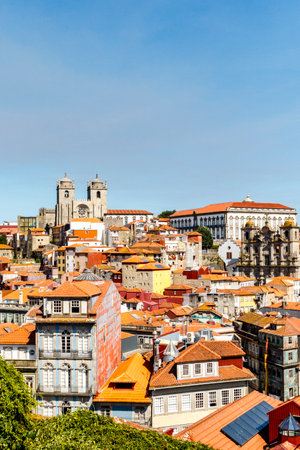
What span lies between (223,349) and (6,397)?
50.5 feet

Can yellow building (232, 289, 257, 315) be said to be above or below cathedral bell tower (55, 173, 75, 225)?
below

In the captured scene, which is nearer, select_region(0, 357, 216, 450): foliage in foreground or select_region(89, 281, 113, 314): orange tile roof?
select_region(0, 357, 216, 450): foliage in foreground

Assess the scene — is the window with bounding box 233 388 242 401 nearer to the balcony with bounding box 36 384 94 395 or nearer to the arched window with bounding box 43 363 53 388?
the balcony with bounding box 36 384 94 395

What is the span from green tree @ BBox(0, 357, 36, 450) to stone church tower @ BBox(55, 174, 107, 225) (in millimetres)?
120805

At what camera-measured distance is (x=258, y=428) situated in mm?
22078

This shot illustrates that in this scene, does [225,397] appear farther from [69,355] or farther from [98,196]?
[98,196]

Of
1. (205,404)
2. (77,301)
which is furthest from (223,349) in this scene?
(77,301)

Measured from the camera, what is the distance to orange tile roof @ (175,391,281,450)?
21.3 metres

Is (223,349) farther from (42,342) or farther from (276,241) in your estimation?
(276,241)

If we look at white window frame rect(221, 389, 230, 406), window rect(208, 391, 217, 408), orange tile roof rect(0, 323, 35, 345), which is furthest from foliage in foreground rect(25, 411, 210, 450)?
orange tile roof rect(0, 323, 35, 345)

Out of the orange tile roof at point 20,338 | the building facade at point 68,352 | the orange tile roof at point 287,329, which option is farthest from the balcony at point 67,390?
the orange tile roof at point 287,329

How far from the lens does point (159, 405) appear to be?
87.0 feet

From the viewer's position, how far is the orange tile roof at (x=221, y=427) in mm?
21297

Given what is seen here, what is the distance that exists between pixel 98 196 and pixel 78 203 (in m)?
6.54
